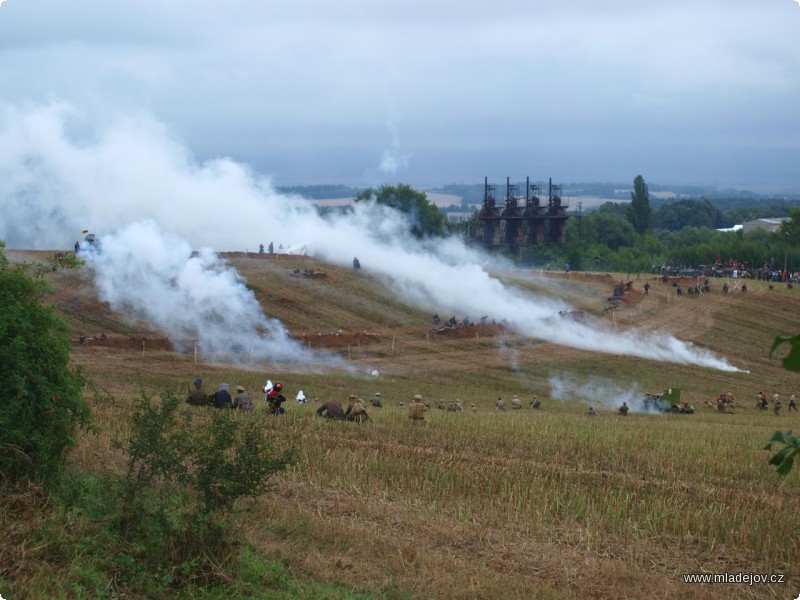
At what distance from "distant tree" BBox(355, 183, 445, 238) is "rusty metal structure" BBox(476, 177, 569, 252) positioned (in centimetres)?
625

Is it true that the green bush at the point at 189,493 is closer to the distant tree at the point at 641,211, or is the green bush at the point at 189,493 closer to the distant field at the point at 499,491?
the distant field at the point at 499,491

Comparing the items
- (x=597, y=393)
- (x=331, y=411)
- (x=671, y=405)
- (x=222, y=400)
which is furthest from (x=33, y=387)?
(x=597, y=393)

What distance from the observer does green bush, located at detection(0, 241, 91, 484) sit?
12945mm

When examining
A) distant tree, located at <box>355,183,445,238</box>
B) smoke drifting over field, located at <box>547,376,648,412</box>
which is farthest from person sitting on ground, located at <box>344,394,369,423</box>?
distant tree, located at <box>355,183,445,238</box>

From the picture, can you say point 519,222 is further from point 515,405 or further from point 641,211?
point 515,405

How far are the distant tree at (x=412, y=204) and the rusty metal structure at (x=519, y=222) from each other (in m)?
6.25

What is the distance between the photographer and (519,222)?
360ft

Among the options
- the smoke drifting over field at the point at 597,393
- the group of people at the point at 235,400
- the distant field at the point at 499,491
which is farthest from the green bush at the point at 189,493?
the smoke drifting over field at the point at 597,393

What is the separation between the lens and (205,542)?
1234 centimetres

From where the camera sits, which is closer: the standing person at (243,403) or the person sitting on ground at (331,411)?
the person sitting on ground at (331,411)

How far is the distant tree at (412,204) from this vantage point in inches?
4067

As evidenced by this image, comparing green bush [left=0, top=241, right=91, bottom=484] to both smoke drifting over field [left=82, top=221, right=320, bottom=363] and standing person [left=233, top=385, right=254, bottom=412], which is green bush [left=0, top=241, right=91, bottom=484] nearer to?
standing person [left=233, top=385, right=254, bottom=412]

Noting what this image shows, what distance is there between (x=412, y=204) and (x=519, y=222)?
13.0 m

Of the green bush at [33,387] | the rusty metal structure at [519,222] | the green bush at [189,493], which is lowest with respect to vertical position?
the green bush at [189,493]
